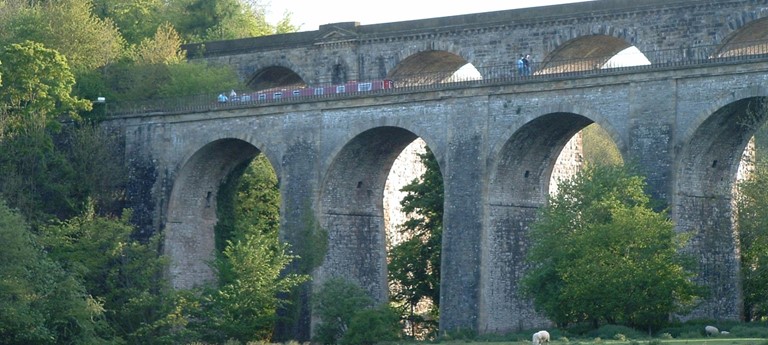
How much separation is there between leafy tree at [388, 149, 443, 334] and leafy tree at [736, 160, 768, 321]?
1310 cm

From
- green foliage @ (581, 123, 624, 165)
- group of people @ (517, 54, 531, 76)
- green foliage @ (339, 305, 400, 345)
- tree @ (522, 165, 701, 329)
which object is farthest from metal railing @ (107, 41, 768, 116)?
green foliage @ (581, 123, 624, 165)

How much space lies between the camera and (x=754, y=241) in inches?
2694

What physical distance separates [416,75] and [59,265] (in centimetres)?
1741

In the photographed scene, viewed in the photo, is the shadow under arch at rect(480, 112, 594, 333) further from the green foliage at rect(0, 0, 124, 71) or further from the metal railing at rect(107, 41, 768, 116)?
the green foliage at rect(0, 0, 124, 71)

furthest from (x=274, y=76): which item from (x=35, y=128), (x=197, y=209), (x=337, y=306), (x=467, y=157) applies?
(x=467, y=157)

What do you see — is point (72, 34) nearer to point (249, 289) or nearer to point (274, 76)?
point (274, 76)

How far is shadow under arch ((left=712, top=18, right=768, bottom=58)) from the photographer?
2783 inches

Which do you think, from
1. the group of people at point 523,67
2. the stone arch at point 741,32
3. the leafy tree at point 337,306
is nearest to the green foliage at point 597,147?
the group of people at point 523,67

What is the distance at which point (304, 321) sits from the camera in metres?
73.6

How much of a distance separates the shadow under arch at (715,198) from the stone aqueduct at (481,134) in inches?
3.0

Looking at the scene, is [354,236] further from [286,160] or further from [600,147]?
[600,147]

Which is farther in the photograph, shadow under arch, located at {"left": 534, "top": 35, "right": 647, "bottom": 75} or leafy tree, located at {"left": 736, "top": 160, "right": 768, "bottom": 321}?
shadow under arch, located at {"left": 534, "top": 35, "right": 647, "bottom": 75}

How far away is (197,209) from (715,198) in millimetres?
24761

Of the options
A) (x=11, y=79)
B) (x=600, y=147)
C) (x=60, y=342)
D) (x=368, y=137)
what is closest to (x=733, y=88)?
(x=368, y=137)
